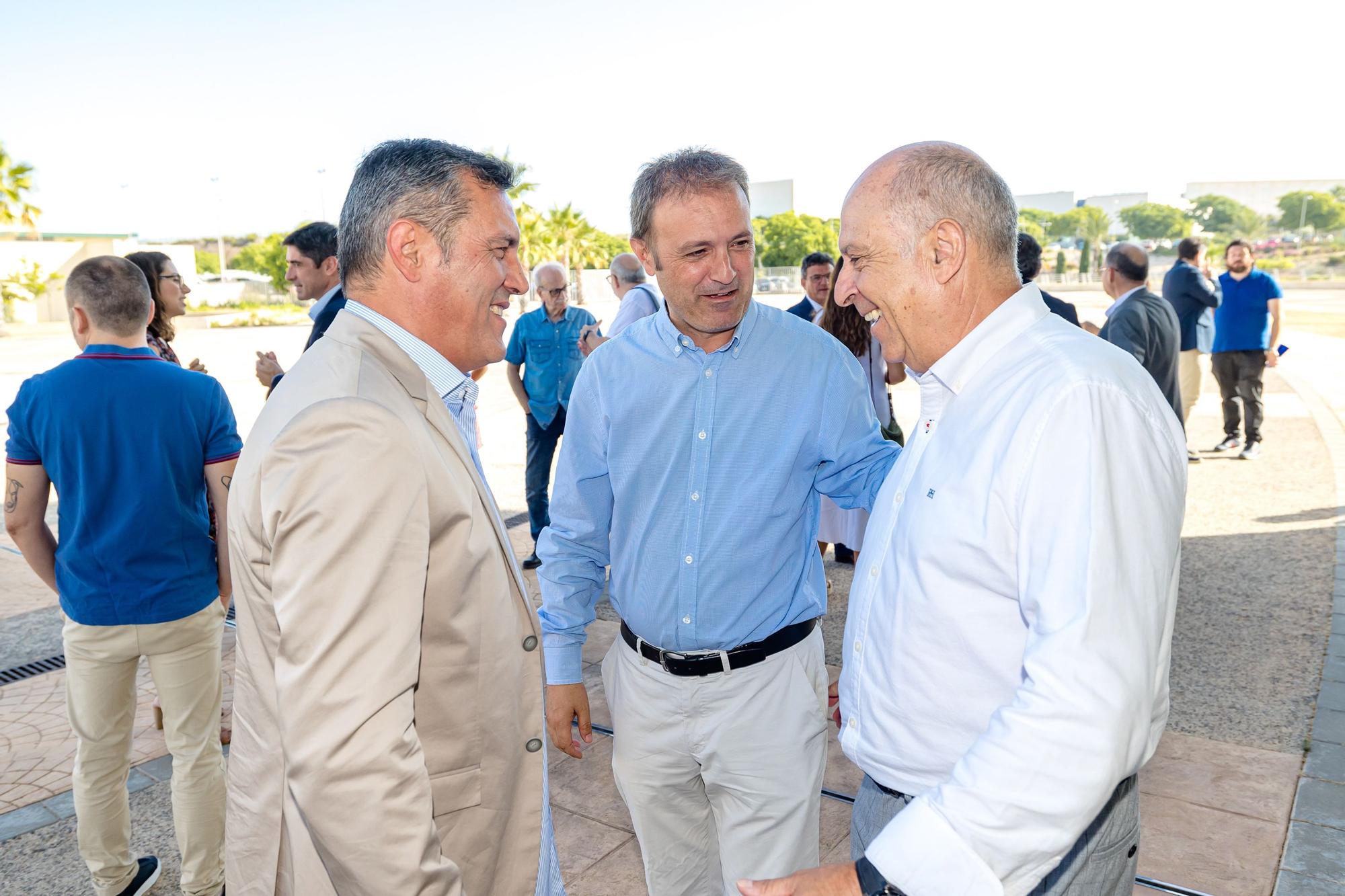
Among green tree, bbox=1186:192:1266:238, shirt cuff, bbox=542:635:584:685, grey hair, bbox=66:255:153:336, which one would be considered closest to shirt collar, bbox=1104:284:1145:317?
shirt cuff, bbox=542:635:584:685

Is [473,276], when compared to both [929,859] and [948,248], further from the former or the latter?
[929,859]

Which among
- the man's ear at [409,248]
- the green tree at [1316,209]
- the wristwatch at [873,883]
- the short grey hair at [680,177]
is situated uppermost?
the green tree at [1316,209]

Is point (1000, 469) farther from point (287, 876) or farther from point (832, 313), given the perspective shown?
point (832, 313)

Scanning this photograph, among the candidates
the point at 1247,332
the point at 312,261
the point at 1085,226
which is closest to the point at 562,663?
the point at 312,261

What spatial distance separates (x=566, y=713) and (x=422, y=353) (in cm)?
123

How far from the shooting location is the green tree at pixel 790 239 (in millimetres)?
102750

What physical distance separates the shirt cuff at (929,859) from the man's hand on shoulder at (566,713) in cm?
140

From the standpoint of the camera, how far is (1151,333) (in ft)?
22.2

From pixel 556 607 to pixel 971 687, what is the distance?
4.51ft

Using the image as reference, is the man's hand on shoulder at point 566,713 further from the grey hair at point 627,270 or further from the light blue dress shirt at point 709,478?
the grey hair at point 627,270

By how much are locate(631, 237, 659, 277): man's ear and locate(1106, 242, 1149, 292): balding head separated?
5.64 m

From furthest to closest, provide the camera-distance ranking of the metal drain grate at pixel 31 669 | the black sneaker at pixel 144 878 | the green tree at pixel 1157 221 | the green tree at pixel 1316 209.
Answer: the green tree at pixel 1157 221, the green tree at pixel 1316 209, the metal drain grate at pixel 31 669, the black sneaker at pixel 144 878

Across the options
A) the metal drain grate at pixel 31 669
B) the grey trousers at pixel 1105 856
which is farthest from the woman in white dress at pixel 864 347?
the metal drain grate at pixel 31 669

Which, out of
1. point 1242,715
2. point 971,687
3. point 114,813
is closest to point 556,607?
point 971,687
